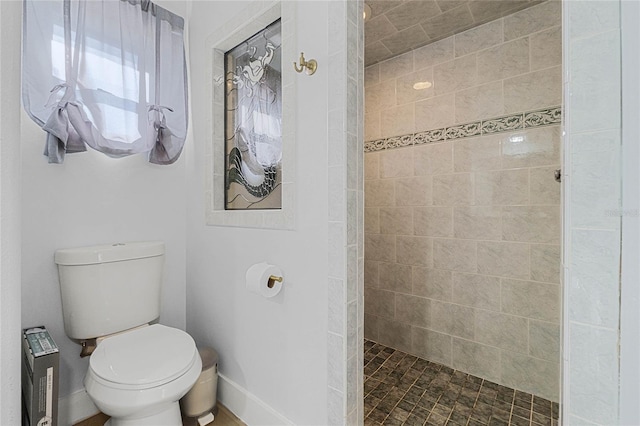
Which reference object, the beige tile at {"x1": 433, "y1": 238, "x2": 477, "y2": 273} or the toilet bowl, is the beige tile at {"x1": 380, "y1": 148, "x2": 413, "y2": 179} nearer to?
the beige tile at {"x1": 433, "y1": 238, "x2": 477, "y2": 273}

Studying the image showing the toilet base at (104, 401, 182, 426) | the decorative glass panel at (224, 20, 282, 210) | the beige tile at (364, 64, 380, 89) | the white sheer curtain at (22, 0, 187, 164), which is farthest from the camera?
the beige tile at (364, 64, 380, 89)

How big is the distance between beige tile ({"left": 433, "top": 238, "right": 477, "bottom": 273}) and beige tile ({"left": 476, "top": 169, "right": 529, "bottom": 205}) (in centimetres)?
31

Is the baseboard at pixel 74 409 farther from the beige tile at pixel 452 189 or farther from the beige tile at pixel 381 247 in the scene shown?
the beige tile at pixel 452 189

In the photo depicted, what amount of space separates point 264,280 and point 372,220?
4.57ft

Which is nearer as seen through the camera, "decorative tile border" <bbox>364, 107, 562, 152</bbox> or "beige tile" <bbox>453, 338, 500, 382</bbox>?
"decorative tile border" <bbox>364, 107, 562, 152</bbox>

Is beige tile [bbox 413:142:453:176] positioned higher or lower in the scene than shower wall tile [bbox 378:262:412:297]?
higher

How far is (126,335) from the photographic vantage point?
4.43ft

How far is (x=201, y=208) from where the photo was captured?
178cm

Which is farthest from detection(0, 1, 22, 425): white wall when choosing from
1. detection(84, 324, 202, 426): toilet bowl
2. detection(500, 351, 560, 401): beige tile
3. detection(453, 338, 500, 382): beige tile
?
detection(500, 351, 560, 401): beige tile

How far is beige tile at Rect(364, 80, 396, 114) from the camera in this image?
2.33 meters

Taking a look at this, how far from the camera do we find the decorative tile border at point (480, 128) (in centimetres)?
171

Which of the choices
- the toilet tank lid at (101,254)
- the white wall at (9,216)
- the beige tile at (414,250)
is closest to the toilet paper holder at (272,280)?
the toilet tank lid at (101,254)

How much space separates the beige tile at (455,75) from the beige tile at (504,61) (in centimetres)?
5

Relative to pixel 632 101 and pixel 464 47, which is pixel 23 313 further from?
pixel 464 47
